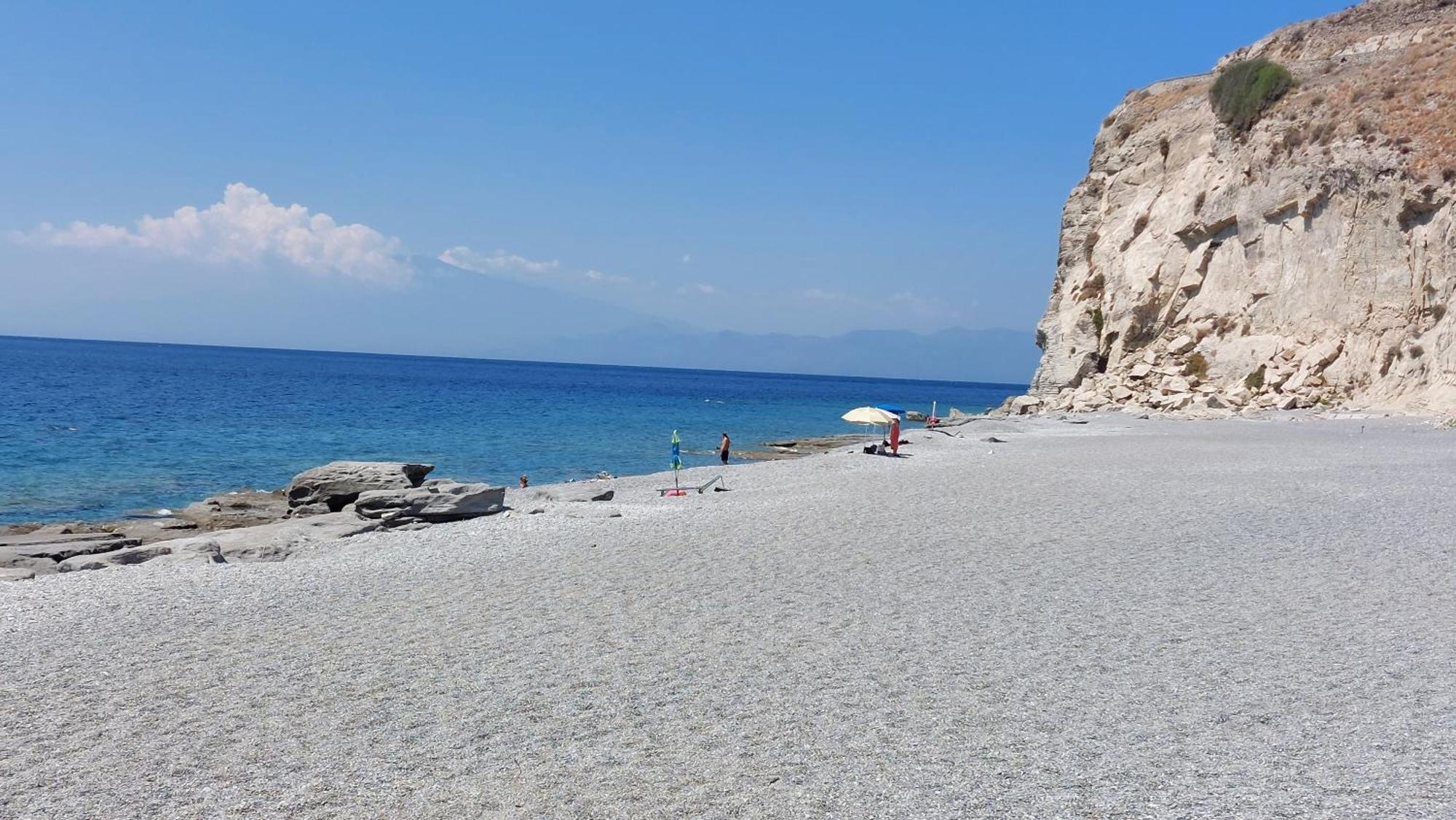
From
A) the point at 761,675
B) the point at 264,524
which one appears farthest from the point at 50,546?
the point at 761,675

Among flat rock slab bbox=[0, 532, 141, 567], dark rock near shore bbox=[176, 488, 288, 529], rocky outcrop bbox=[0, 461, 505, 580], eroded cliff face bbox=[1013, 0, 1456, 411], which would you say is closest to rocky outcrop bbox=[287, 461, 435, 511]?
rocky outcrop bbox=[0, 461, 505, 580]

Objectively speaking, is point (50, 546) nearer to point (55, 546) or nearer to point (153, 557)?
point (55, 546)

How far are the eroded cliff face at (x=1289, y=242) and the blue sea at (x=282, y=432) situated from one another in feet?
55.7

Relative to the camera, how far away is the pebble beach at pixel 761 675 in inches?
214

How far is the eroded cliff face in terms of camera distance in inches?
1335

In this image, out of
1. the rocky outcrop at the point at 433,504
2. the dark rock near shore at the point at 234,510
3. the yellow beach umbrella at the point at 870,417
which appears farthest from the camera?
the yellow beach umbrella at the point at 870,417

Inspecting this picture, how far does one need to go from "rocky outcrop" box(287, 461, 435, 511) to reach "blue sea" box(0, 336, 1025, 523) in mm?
4158

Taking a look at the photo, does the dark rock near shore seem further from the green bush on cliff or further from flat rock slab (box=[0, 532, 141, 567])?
the green bush on cliff

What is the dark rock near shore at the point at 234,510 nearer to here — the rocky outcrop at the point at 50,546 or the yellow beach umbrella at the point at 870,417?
the rocky outcrop at the point at 50,546

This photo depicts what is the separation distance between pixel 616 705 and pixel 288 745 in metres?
2.12

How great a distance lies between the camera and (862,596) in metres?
9.87

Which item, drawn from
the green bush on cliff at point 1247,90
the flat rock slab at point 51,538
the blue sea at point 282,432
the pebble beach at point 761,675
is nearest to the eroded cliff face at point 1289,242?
the green bush on cliff at point 1247,90

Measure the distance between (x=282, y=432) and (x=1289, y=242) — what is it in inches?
1647

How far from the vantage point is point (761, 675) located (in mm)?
7375
